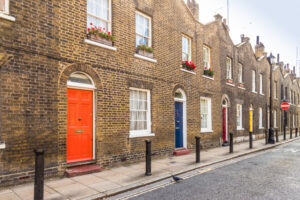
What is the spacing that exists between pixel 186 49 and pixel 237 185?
7.91 metres

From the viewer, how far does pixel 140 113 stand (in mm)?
8906

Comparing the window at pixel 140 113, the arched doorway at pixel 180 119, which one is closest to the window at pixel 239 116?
the arched doorway at pixel 180 119

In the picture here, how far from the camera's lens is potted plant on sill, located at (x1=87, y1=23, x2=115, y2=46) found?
716cm

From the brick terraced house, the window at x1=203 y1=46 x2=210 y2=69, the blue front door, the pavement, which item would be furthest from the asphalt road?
the window at x1=203 y1=46 x2=210 y2=69

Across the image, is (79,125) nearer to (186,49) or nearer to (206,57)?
(186,49)

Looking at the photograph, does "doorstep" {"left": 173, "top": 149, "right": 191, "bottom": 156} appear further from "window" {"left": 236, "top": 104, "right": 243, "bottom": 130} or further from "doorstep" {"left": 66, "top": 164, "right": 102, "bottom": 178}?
"window" {"left": 236, "top": 104, "right": 243, "bottom": 130}

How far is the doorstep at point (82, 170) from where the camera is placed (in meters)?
6.26

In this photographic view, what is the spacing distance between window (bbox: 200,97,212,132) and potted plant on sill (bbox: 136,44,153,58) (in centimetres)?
502

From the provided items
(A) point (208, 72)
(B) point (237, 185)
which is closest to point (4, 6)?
(B) point (237, 185)

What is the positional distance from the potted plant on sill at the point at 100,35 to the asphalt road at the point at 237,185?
5.10 metres

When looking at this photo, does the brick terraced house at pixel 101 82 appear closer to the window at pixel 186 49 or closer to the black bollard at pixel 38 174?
the window at pixel 186 49

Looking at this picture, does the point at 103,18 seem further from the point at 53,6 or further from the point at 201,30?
the point at 201,30

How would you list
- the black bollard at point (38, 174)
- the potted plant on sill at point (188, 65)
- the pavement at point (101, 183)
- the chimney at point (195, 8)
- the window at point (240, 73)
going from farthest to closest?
the window at point (240, 73) → the chimney at point (195, 8) → the potted plant on sill at point (188, 65) → the pavement at point (101, 183) → the black bollard at point (38, 174)

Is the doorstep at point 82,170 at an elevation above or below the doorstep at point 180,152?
above
